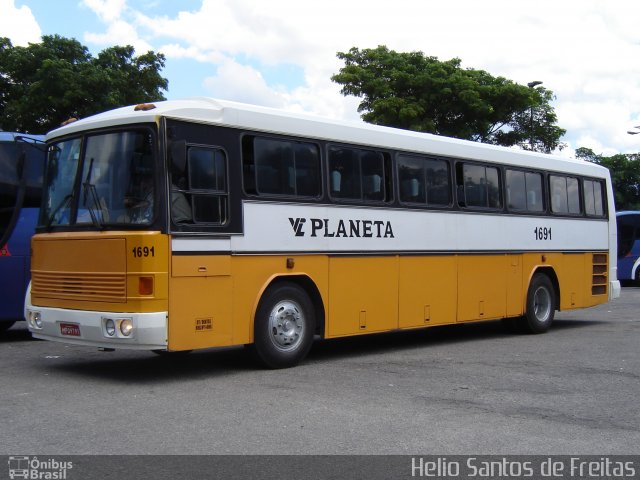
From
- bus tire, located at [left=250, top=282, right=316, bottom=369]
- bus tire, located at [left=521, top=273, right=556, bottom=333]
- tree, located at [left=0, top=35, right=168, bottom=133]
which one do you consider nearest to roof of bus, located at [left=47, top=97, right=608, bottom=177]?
bus tire, located at [left=250, top=282, right=316, bottom=369]

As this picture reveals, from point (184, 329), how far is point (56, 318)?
1661mm

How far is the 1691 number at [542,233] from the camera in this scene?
48.6 feet

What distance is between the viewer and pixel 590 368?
10.4m

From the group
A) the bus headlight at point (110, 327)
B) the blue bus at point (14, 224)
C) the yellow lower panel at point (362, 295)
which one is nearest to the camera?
the bus headlight at point (110, 327)

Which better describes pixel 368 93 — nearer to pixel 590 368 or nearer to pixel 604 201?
pixel 604 201

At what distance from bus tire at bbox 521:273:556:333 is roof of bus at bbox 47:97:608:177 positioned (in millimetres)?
2415

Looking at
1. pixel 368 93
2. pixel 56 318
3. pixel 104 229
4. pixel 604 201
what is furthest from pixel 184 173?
pixel 368 93

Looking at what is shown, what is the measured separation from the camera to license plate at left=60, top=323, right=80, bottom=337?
9.07 meters

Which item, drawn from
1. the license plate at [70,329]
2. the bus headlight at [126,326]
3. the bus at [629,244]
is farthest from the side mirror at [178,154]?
the bus at [629,244]

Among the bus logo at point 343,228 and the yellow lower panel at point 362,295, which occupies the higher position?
the bus logo at point 343,228

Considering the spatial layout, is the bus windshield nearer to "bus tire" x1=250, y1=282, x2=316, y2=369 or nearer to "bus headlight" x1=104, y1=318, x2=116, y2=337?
"bus headlight" x1=104, y1=318, x2=116, y2=337

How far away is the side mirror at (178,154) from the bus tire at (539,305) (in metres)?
8.05
